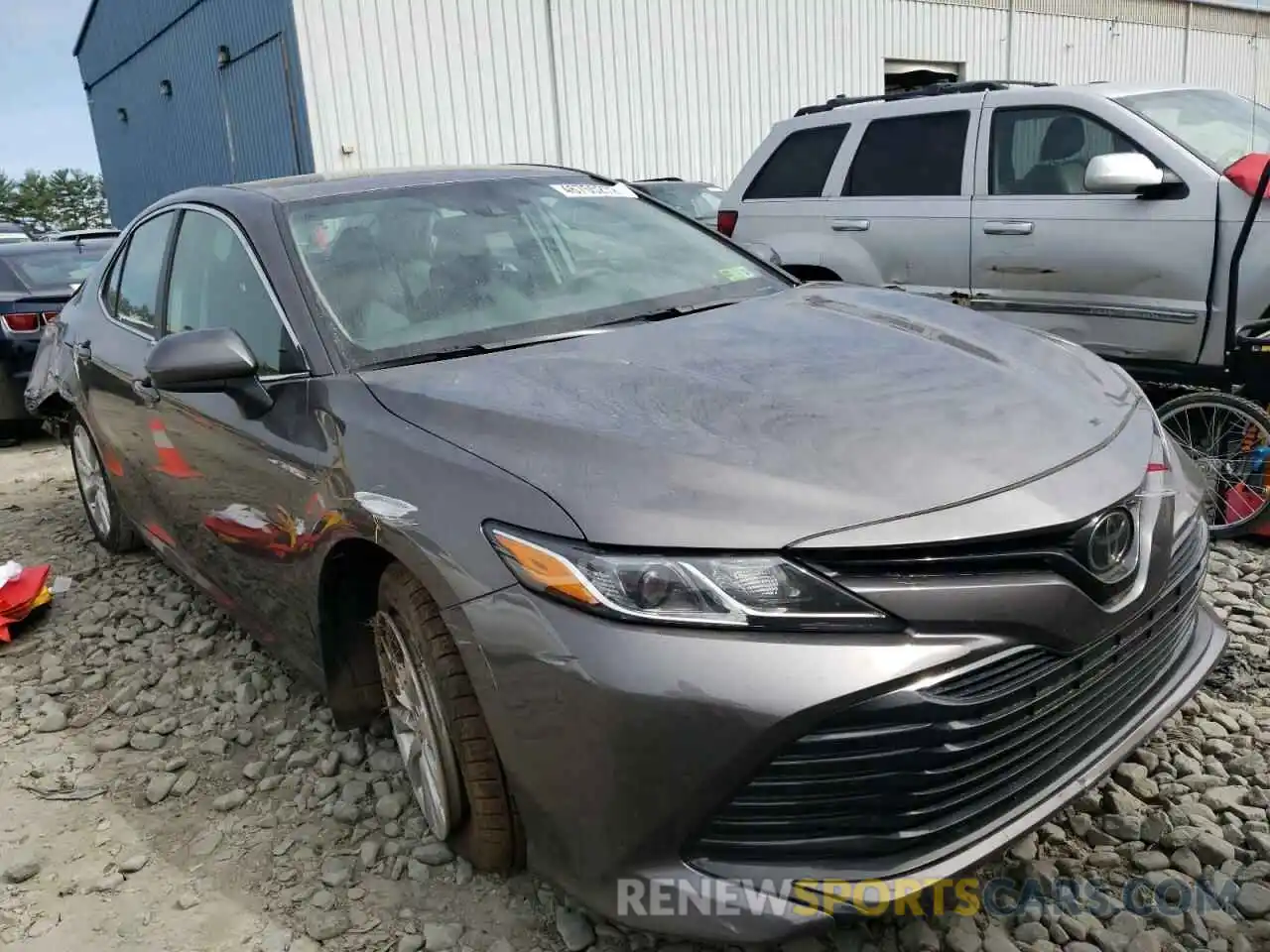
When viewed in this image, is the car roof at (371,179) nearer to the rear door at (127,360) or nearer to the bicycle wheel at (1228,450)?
the rear door at (127,360)

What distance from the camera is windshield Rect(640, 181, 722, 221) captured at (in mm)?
10008

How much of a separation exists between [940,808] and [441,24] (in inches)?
574

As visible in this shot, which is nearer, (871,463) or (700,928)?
(700,928)

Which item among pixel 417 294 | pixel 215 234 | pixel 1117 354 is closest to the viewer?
pixel 417 294

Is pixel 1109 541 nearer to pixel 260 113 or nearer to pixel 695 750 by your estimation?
pixel 695 750

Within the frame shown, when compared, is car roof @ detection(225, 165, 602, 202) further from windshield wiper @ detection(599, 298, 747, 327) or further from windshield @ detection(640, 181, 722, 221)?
windshield @ detection(640, 181, 722, 221)

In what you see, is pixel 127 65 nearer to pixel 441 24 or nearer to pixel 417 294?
pixel 441 24

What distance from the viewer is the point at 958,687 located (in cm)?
167

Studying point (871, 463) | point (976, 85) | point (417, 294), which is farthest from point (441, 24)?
point (871, 463)

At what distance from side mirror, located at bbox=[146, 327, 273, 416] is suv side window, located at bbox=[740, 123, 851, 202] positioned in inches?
174

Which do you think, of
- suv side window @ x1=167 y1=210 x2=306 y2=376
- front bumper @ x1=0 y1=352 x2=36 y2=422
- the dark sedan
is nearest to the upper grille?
suv side window @ x1=167 y1=210 x2=306 y2=376

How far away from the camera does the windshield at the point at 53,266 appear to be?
26.3ft

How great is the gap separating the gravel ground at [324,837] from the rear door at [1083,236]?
4.74 feet

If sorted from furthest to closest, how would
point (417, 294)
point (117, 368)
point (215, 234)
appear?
point (117, 368) < point (215, 234) < point (417, 294)
